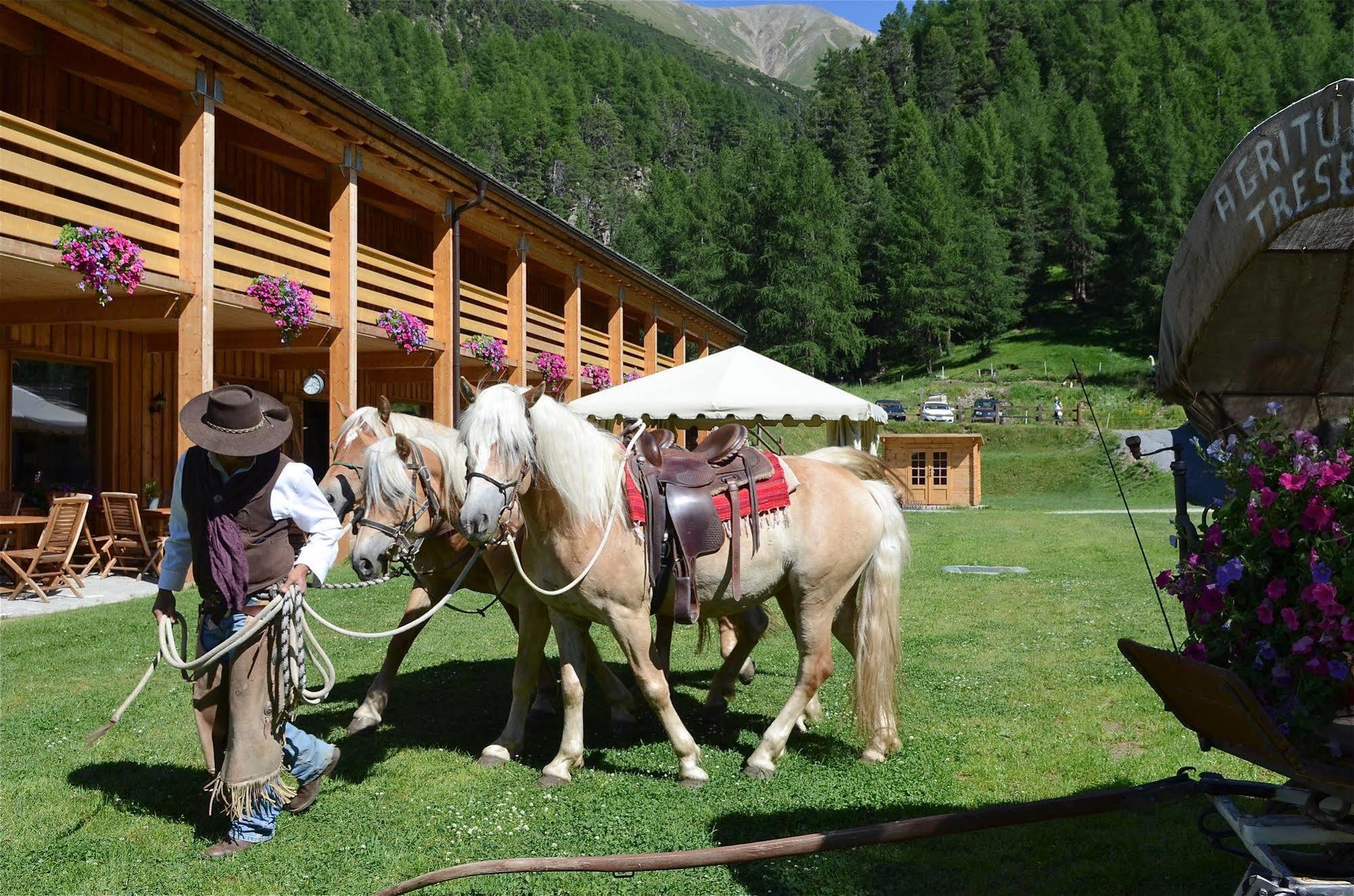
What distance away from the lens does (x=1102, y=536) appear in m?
18.1

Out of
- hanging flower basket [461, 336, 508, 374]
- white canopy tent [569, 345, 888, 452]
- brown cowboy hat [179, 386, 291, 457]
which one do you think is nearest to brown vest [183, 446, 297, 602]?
brown cowboy hat [179, 386, 291, 457]

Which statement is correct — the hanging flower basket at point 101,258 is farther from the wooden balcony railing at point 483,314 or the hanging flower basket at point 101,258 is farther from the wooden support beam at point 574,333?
the wooden support beam at point 574,333

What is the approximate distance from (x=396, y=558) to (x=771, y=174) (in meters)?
63.7

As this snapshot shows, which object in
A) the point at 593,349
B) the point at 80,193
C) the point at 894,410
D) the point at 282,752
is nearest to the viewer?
the point at 282,752

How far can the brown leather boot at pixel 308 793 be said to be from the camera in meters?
4.40

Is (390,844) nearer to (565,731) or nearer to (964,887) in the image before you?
(565,731)

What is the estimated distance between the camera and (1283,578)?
8.27 ft

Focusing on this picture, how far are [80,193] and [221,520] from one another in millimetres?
8835

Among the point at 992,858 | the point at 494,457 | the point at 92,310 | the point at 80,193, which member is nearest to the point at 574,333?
the point at 92,310

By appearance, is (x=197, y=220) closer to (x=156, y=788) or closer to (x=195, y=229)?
(x=195, y=229)

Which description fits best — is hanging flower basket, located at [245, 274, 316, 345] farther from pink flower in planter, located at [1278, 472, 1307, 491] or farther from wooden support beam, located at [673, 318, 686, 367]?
wooden support beam, located at [673, 318, 686, 367]

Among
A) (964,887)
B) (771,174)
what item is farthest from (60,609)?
(771,174)

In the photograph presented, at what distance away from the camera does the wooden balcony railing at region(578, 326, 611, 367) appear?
82.9ft

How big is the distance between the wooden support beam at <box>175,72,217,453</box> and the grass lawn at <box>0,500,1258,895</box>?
4.36 m
